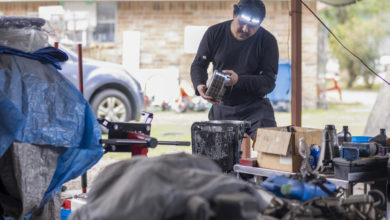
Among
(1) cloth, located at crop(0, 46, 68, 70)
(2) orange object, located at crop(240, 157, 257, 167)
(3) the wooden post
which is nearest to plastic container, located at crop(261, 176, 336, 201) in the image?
(2) orange object, located at crop(240, 157, 257, 167)

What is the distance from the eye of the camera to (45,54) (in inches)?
126

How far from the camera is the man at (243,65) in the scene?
3980mm

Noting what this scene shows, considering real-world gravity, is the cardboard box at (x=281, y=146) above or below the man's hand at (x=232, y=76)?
below

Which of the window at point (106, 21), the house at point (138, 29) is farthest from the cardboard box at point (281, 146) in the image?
the window at point (106, 21)

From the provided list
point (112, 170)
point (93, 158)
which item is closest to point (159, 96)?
point (93, 158)

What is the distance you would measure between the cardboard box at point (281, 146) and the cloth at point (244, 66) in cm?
76

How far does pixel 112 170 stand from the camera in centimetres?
198

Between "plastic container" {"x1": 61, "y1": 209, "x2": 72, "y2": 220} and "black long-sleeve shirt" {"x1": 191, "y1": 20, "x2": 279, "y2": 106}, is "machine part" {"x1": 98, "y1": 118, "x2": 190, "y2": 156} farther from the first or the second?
"black long-sleeve shirt" {"x1": 191, "y1": 20, "x2": 279, "y2": 106}

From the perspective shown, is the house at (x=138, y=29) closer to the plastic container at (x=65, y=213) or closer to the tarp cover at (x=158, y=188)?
the plastic container at (x=65, y=213)

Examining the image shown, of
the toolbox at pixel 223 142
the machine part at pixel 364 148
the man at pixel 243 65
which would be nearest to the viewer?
the machine part at pixel 364 148

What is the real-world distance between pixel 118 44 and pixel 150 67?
1.15m

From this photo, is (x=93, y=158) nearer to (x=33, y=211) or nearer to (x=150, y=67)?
(x=33, y=211)

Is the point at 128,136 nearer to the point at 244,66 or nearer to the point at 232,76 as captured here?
the point at 232,76

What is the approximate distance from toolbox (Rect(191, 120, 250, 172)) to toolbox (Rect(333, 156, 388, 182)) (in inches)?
25.2
